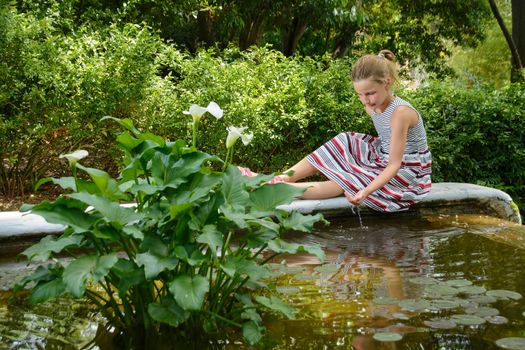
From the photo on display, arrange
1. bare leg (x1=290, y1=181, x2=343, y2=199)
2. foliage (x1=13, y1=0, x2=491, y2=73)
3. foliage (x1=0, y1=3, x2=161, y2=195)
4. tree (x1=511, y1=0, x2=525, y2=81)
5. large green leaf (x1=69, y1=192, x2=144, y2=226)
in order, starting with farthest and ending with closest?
tree (x1=511, y1=0, x2=525, y2=81), foliage (x1=13, y1=0, x2=491, y2=73), foliage (x1=0, y1=3, x2=161, y2=195), bare leg (x1=290, y1=181, x2=343, y2=199), large green leaf (x1=69, y1=192, x2=144, y2=226)

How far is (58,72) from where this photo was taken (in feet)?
19.2

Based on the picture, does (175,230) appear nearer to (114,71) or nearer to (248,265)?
(248,265)

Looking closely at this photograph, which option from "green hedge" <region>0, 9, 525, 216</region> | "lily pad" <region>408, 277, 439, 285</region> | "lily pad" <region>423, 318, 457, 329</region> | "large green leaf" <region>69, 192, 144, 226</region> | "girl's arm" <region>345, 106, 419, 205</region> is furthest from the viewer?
"green hedge" <region>0, 9, 525, 216</region>

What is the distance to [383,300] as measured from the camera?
304 centimetres

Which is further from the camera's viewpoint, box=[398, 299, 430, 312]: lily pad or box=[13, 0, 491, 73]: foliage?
box=[13, 0, 491, 73]: foliage

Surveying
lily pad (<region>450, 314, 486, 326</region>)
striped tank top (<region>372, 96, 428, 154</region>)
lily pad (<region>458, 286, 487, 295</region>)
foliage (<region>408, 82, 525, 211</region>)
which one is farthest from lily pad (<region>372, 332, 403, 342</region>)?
foliage (<region>408, 82, 525, 211</region>)

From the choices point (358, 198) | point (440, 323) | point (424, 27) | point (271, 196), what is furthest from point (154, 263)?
point (424, 27)

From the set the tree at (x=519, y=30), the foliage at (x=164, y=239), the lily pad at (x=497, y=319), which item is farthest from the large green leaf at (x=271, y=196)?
the tree at (x=519, y=30)

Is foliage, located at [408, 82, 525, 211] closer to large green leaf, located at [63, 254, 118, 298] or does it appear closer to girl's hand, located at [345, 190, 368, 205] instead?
girl's hand, located at [345, 190, 368, 205]

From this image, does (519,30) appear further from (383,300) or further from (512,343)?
(512,343)

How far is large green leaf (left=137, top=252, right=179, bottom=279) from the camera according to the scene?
7.22 feet

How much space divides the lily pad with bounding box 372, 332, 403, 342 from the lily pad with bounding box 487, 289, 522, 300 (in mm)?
748

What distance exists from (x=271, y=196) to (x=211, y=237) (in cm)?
41

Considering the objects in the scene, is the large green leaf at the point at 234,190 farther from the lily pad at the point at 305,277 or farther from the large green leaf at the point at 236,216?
the lily pad at the point at 305,277
